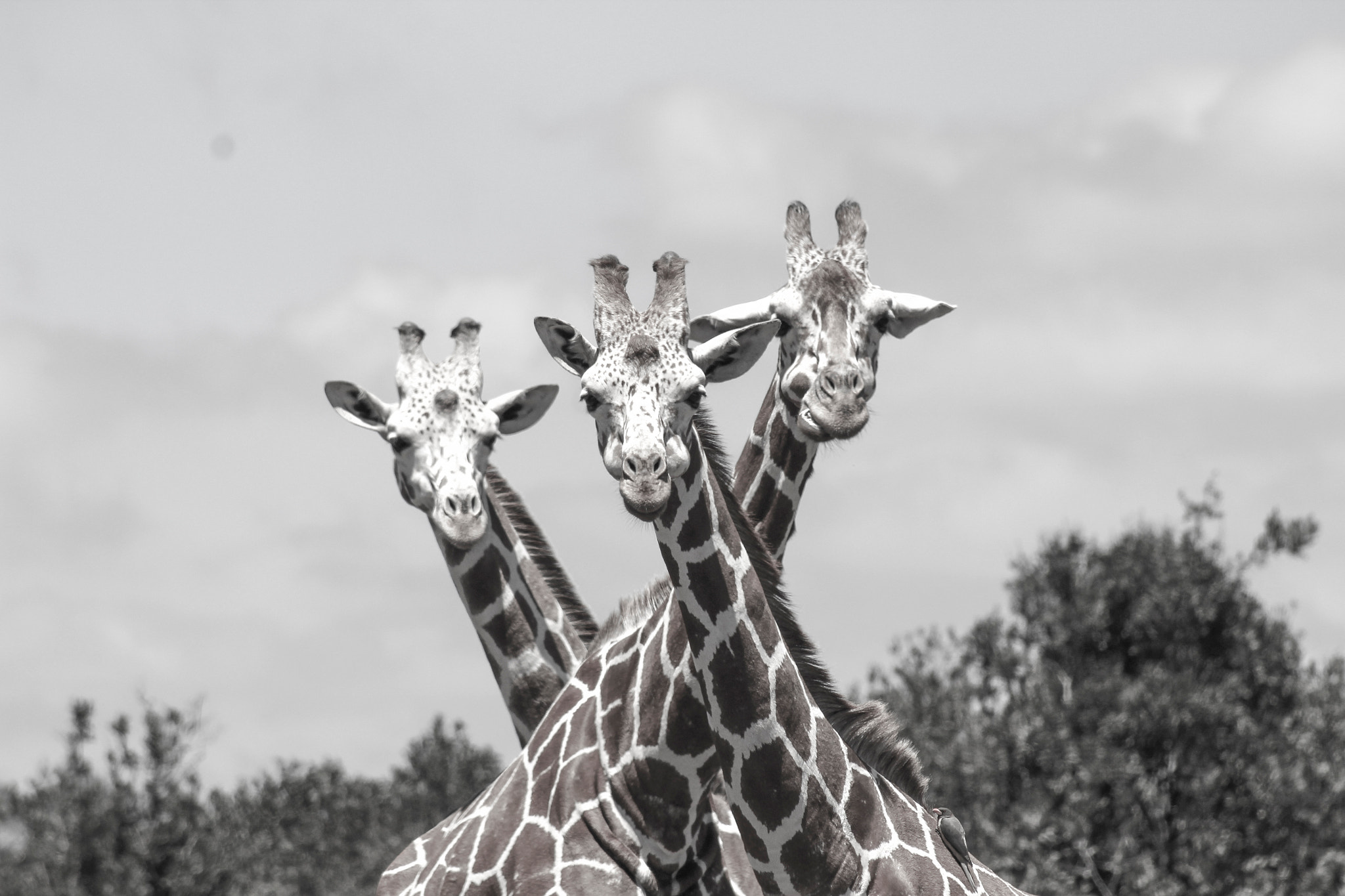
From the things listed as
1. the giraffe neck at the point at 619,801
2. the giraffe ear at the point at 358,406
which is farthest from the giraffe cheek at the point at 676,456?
the giraffe ear at the point at 358,406

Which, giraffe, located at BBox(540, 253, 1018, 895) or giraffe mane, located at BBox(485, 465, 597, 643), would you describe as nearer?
giraffe, located at BBox(540, 253, 1018, 895)

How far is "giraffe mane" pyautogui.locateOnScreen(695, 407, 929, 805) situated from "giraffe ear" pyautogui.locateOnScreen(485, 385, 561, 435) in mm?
2898

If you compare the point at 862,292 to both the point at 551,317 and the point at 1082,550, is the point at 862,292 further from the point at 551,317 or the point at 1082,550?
the point at 1082,550

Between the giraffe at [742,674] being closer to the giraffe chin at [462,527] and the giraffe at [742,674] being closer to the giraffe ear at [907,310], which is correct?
the giraffe ear at [907,310]

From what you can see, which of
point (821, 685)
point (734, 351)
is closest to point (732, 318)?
point (734, 351)

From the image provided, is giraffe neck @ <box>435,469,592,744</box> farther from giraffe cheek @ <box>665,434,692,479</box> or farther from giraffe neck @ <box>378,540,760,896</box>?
giraffe cheek @ <box>665,434,692,479</box>

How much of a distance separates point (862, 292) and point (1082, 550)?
74.3 ft

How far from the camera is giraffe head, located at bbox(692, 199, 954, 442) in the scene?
30.6 feet

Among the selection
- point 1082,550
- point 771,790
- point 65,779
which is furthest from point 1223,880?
point 65,779

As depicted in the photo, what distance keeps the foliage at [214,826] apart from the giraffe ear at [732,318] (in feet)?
72.8

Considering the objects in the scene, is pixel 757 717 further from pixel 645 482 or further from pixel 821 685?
pixel 645 482

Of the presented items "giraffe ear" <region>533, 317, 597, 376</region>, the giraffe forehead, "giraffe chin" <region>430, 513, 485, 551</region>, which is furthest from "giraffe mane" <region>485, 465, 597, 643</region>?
the giraffe forehead

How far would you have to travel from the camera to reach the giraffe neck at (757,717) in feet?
26.7

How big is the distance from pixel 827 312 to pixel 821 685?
1914mm
